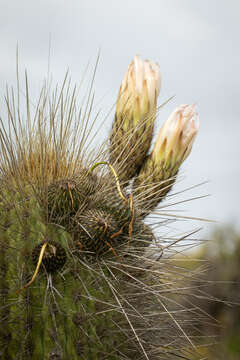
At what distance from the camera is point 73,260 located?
1.52 meters

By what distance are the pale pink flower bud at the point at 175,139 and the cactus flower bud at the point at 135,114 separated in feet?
0.20

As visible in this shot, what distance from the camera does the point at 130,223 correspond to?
1.63 metres

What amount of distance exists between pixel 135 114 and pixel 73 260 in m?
0.75

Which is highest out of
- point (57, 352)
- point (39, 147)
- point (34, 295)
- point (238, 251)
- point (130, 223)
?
point (39, 147)

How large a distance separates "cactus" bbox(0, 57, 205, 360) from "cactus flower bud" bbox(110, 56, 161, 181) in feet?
0.16

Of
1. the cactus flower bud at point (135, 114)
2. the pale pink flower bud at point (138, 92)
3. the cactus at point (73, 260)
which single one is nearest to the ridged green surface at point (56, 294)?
the cactus at point (73, 260)

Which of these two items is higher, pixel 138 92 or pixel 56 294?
pixel 138 92

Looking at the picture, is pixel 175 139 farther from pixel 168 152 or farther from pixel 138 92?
pixel 138 92

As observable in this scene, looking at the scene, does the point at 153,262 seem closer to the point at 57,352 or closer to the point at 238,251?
the point at 57,352

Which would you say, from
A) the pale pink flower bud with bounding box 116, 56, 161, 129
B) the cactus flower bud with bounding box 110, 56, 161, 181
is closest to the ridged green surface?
the cactus flower bud with bounding box 110, 56, 161, 181

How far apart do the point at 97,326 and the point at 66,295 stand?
142 mm

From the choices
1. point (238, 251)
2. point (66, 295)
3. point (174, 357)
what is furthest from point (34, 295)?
point (238, 251)

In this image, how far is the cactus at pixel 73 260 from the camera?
144 cm

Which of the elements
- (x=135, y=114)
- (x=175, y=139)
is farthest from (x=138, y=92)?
(x=175, y=139)
